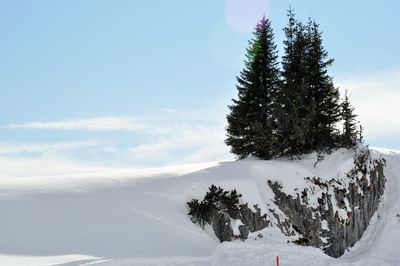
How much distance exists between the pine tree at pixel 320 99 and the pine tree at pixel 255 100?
3056 millimetres

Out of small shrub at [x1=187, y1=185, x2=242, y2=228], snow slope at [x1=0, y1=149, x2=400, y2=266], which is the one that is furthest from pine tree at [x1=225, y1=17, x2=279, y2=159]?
small shrub at [x1=187, y1=185, x2=242, y2=228]

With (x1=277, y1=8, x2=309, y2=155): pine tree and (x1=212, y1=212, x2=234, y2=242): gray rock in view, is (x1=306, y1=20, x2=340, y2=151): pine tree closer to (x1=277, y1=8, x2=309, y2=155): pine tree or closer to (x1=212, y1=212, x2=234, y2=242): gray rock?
(x1=277, y1=8, x2=309, y2=155): pine tree

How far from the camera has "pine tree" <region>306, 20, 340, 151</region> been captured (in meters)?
31.9

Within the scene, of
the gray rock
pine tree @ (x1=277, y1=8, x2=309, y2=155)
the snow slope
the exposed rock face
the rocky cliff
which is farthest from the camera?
pine tree @ (x1=277, y1=8, x2=309, y2=155)

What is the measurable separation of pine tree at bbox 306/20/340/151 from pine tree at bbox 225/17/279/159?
3.06m

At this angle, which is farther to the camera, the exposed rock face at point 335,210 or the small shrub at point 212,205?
the exposed rock face at point 335,210

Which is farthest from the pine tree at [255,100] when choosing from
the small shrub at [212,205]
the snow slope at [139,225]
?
the small shrub at [212,205]

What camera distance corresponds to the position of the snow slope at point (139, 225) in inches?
574

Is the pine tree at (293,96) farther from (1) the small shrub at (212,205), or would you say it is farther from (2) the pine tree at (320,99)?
(1) the small shrub at (212,205)

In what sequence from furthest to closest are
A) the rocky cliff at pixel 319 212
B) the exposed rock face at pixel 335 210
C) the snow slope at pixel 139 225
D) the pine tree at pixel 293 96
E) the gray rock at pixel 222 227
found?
1. the pine tree at pixel 293 96
2. the exposed rock face at pixel 335 210
3. the rocky cliff at pixel 319 212
4. the gray rock at pixel 222 227
5. the snow slope at pixel 139 225

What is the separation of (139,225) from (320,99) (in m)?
21.6

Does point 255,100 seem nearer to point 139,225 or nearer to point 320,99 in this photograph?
point 320,99

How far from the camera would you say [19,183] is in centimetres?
2075

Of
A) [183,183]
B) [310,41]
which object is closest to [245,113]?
[310,41]
